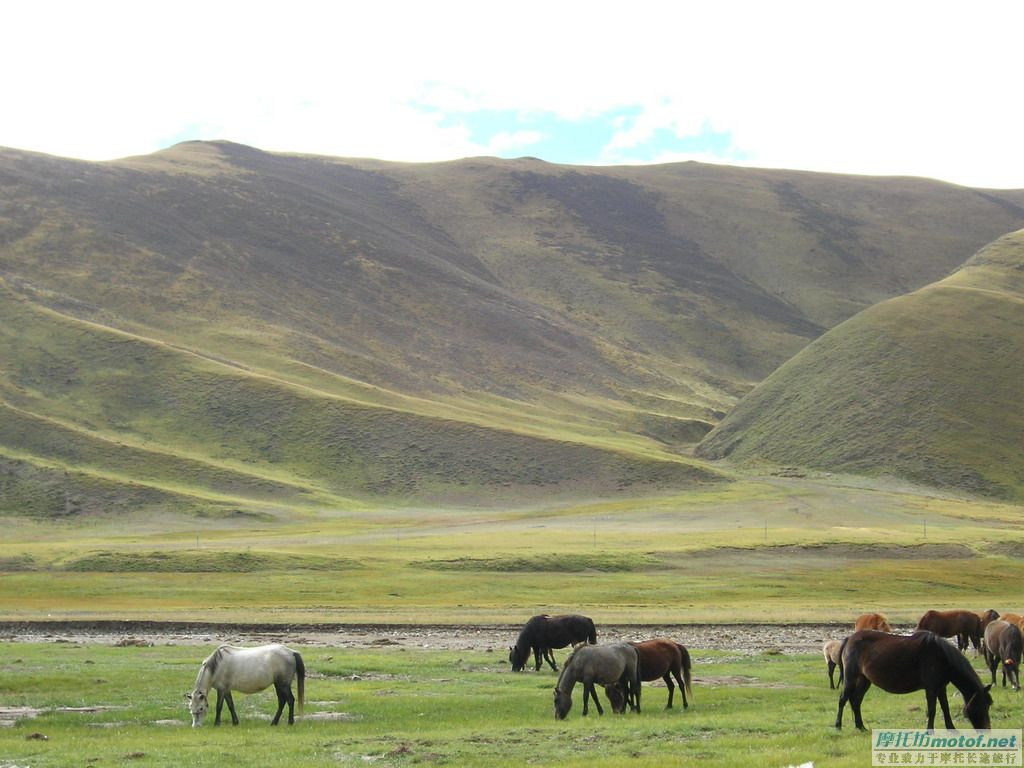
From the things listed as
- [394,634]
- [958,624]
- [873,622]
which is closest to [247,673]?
[873,622]

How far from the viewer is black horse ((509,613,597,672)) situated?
34.0m

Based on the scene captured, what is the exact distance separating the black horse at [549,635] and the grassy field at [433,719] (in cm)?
73

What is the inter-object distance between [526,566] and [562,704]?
192ft

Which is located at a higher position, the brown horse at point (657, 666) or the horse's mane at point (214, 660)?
the horse's mane at point (214, 660)

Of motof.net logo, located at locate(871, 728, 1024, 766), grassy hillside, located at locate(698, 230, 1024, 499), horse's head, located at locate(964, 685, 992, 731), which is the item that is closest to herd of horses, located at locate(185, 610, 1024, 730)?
horse's head, located at locate(964, 685, 992, 731)

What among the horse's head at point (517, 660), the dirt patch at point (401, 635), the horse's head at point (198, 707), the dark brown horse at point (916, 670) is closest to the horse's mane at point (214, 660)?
the horse's head at point (198, 707)

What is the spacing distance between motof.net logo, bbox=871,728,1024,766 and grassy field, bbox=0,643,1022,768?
1.33 ft

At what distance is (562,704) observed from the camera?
24547 millimetres

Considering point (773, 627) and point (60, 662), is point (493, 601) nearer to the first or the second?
point (773, 627)

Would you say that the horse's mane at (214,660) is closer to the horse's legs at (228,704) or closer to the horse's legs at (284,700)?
Answer: the horse's legs at (228,704)

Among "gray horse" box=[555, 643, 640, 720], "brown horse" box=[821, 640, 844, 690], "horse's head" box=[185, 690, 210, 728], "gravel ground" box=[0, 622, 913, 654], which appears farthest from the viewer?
"gravel ground" box=[0, 622, 913, 654]

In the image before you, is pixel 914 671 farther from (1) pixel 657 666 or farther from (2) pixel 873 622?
(2) pixel 873 622

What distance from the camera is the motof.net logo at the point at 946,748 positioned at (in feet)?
54.3

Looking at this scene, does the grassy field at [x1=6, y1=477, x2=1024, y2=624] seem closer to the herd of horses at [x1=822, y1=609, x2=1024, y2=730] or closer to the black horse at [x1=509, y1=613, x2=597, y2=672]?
the black horse at [x1=509, y1=613, x2=597, y2=672]
